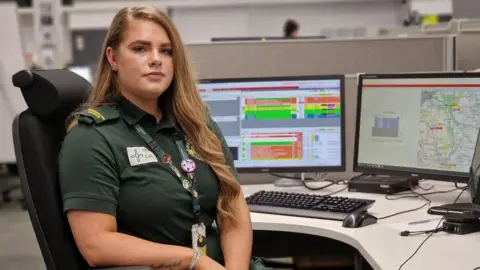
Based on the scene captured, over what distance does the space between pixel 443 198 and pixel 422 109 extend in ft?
1.03

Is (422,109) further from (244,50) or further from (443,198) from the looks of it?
(244,50)

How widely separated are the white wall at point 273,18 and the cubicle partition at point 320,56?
628 cm

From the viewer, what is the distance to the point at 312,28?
352 inches

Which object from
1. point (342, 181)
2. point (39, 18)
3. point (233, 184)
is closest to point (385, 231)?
point (233, 184)

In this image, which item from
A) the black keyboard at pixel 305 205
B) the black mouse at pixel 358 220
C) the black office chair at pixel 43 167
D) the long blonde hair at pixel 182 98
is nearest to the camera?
the black office chair at pixel 43 167

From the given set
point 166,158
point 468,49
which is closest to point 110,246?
point 166,158

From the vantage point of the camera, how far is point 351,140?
100 inches

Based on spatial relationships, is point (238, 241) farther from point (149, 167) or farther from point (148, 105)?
point (148, 105)

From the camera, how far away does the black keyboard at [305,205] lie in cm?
200

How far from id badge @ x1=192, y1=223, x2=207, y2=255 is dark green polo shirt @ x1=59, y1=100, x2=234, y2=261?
0.05ft

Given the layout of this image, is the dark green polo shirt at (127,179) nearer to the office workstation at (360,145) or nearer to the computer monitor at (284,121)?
the office workstation at (360,145)

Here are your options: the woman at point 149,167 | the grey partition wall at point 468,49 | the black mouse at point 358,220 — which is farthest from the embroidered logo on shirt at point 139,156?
the grey partition wall at point 468,49

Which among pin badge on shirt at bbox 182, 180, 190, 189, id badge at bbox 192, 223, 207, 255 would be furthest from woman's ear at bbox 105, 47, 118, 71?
id badge at bbox 192, 223, 207, 255

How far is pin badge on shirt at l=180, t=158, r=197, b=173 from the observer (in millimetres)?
1677
